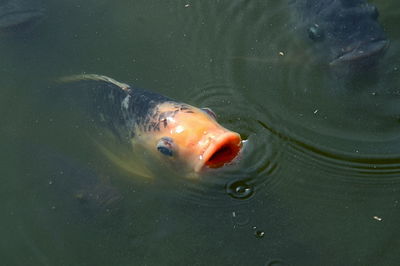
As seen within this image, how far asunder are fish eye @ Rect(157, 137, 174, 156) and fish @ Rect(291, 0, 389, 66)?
1.37 metres

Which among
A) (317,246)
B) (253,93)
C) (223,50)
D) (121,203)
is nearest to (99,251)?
(121,203)

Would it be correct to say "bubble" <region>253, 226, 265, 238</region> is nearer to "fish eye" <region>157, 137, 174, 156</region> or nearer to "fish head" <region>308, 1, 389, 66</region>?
"fish eye" <region>157, 137, 174, 156</region>

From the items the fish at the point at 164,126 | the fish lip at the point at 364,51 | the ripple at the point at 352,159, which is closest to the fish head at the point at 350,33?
the fish lip at the point at 364,51

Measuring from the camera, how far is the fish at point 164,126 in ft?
10.6

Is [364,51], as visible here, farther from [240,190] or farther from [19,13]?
[19,13]

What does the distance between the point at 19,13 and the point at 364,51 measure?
2827mm

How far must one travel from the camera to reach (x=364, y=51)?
3.85 m

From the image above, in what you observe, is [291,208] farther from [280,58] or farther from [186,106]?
[280,58]

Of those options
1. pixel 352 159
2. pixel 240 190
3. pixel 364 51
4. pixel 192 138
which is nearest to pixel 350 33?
pixel 364 51

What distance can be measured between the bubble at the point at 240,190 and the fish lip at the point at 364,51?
3.70 ft

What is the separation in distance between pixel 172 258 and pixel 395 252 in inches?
48.8

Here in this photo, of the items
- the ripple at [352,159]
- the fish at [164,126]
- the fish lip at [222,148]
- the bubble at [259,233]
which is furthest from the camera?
the ripple at [352,159]

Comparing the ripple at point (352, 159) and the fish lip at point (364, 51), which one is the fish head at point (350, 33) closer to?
the fish lip at point (364, 51)

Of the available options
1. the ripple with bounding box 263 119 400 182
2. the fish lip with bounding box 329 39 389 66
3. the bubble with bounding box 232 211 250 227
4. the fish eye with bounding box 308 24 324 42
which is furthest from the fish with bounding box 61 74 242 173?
the fish eye with bounding box 308 24 324 42
